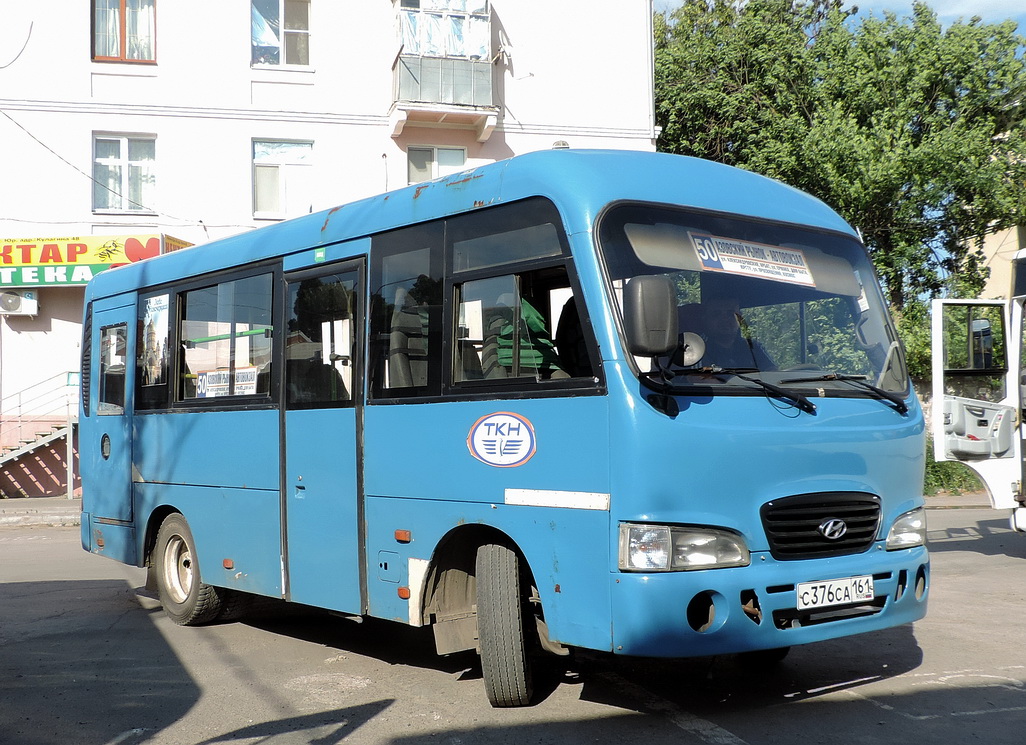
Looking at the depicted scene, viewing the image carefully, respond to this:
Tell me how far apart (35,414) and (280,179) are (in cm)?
710

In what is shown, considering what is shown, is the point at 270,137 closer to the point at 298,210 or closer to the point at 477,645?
the point at 298,210

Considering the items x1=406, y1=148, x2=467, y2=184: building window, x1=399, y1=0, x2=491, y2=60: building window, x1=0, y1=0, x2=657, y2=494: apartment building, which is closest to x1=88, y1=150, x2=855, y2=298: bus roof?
x1=0, y1=0, x2=657, y2=494: apartment building

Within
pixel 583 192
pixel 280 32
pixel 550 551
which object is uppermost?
pixel 280 32

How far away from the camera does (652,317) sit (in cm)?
494

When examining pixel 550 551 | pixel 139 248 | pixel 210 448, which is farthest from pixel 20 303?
pixel 550 551

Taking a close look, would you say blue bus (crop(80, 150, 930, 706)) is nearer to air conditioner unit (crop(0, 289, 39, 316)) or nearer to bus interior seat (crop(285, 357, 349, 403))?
bus interior seat (crop(285, 357, 349, 403))

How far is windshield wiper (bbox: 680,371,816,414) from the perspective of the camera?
17.5 ft

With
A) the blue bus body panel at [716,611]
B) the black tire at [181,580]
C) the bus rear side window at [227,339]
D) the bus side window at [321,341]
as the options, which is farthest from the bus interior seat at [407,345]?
the black tire at [181,580]

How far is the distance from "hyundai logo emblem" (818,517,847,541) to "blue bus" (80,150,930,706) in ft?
0.04

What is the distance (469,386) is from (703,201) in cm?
159

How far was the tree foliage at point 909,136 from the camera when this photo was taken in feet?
79.8

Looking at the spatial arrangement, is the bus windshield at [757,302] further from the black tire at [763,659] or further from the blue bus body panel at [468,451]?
the black tire at [763,659]

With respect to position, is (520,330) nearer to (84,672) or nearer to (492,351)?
(492,351)

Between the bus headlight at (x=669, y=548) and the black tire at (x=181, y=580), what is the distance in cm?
473
